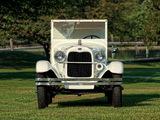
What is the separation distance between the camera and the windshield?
15.8m

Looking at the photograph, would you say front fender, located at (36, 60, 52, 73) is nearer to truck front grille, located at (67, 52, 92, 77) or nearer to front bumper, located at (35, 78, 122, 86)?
front bumper, located at (35, 78, 122, 86)

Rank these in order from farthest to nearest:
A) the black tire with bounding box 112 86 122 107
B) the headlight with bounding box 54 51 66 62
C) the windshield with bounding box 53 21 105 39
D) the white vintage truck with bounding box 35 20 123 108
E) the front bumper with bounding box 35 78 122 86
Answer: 1. the windshield with bounding box 53 21 105 39
2. the headlight with bounding box 54 51 66 62
3. the black tire with bounding box 112 86 122 107
4. the white vintage truck with bounding box 35 20 123 108
5. the front bumper with bounding box 35 78 122 86

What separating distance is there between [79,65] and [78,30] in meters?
2.77

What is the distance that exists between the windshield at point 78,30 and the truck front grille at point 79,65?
2.39 meters

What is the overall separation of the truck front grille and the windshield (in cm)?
239

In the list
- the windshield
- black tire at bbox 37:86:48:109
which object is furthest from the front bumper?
the windshield

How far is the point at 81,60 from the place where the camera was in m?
13.4

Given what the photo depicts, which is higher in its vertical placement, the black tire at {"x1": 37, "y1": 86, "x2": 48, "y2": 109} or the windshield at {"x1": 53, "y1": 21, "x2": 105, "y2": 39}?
the windshield at {"x1": 53, "y1": 21, "x2": 105, "y2": 39}

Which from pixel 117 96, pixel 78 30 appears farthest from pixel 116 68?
pixel 78 30

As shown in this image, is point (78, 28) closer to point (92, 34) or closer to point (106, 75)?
point (92, 34)

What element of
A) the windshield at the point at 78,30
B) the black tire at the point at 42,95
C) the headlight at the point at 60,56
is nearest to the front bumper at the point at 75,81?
the black tire at the point at 42,95

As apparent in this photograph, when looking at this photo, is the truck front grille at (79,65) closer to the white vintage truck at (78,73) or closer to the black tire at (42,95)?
the white vintage truck at (78,73)

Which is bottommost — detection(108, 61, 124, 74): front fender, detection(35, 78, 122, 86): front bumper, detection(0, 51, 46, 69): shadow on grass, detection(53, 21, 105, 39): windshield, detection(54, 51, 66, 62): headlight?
detection(0, 51, 46, 69): shadow on grass

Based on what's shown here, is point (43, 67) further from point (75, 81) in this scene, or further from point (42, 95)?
point (75, 81)
